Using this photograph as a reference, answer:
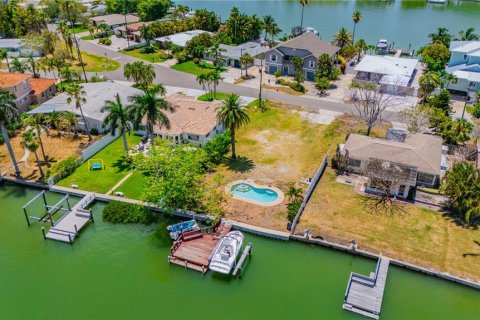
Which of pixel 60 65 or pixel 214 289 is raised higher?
pixel 60 65

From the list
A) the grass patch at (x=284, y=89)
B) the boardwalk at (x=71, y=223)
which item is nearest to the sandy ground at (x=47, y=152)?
the boardwalk at (x=71, y=223)

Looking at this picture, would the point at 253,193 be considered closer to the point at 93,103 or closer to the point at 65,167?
the point at 65,167

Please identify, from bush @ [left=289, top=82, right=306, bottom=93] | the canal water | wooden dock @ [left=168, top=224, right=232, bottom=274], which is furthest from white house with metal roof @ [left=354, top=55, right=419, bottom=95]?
wooden dock @ [left=168, top=224, right=232, bottom=274]

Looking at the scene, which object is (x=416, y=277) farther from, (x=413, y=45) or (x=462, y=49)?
(x=413, y=45)

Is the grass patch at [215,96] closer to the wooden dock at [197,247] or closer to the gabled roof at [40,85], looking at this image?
the gabled roof at [40,85]

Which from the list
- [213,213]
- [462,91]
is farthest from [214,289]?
[462,91]

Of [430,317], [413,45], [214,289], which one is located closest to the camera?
[430,317]
